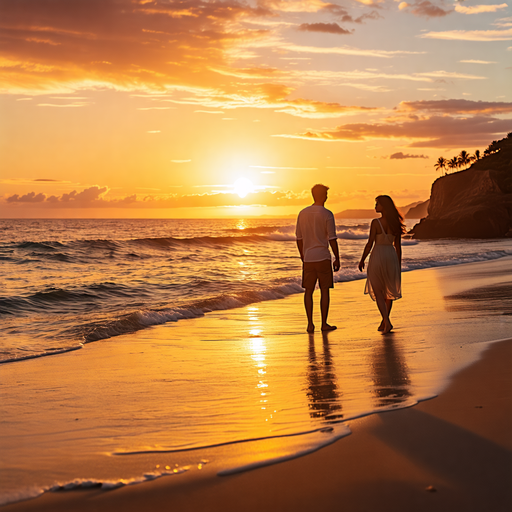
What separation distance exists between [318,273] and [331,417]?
429 cm

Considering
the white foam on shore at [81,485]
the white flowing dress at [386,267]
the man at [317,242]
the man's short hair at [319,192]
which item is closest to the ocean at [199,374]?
the white foam on shore at [81,485]

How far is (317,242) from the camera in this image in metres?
7.68

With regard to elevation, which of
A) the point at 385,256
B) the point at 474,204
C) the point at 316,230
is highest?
the point at 474,204

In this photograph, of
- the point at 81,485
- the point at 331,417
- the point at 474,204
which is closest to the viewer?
the point at 81,485

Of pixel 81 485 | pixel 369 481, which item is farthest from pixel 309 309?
pixel 81 485

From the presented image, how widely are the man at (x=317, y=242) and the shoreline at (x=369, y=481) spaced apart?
14.7 feet

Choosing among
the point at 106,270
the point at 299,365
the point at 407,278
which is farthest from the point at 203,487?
the point at 106,270

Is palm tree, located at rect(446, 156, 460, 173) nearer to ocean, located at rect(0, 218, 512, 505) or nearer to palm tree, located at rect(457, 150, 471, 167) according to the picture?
palm tree, located at rect(457, 150, 471, 167)

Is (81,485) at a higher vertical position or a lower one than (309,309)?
lower

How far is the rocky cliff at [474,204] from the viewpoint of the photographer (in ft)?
179

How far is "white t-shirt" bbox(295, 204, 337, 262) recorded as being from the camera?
7.60 m

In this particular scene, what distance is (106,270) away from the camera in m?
20.5

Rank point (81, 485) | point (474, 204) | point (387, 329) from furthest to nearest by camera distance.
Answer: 1. point (474, 204)
2. point (387, 329)
3. point (81, 485)

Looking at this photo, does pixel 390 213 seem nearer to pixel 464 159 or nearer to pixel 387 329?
pixel 387 329
